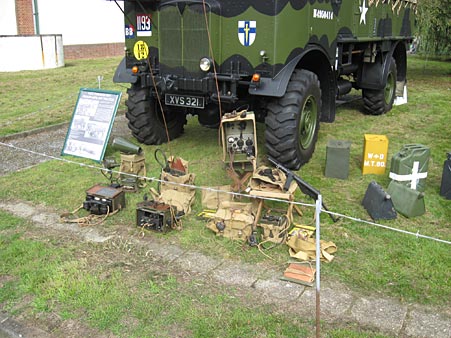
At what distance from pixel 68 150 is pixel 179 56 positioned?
7.17ft

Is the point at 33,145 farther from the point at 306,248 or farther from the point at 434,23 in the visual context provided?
the point at 434,23

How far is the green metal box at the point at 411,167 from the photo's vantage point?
591cm

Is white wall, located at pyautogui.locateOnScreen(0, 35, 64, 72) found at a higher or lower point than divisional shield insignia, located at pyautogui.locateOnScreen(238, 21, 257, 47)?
lower

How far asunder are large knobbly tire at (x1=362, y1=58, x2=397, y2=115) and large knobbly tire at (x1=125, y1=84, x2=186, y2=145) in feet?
14.9

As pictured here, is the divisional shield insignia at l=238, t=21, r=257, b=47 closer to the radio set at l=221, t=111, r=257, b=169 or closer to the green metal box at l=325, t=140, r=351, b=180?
the radio set at l=221, t=111, r=257, b=169

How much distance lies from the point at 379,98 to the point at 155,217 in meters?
6.92

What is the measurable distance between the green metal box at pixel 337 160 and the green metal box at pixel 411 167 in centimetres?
70

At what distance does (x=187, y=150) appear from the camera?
310 inches

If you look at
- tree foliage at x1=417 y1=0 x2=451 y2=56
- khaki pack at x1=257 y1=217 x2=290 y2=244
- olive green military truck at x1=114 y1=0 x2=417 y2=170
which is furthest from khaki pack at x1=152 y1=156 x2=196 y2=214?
tree foliage at x1=417 y1=0 x2=451 y2=56

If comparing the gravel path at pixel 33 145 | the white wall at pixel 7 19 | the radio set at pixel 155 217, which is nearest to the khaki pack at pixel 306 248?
the radio set at pixel 155 217

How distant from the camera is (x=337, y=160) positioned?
258 inches

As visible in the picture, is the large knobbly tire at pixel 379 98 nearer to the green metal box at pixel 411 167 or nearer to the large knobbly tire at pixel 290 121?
the large knobbly tire at pixel 290 121

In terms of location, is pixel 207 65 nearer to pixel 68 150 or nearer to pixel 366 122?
pixel 68 150

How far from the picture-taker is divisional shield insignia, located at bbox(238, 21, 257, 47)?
6.28 metres
